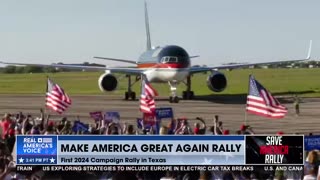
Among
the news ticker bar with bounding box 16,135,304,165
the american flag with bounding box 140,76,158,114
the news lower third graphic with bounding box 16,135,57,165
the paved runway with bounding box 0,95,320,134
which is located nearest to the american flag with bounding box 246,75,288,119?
the american flag with bounding box 140,76,158,114

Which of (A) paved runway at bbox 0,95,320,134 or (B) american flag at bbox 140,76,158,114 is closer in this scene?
(B) american flag at bbox 140,76,158,114

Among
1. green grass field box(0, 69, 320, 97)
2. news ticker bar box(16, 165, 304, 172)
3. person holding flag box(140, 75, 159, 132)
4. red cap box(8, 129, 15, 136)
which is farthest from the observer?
green grass field box(0, 69, 320, 97)

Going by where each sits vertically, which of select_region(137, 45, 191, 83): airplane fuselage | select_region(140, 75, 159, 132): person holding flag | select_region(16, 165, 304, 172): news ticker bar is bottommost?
select_region(16, 165, 304, 172): news ticker bar

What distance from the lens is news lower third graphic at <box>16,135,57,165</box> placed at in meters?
11.4

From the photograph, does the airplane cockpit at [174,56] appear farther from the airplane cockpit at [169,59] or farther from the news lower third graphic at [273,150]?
the news lower third graphic at [273,150]

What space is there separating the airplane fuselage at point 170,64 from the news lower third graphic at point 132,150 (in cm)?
3182

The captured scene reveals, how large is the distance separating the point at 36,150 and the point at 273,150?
3997 millimetres

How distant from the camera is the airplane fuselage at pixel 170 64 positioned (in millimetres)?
43469

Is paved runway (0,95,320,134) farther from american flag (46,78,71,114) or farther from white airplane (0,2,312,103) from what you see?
american flag (46,78,71,114)

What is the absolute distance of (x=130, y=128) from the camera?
49.3 feet

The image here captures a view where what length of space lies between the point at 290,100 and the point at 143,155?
109 ft

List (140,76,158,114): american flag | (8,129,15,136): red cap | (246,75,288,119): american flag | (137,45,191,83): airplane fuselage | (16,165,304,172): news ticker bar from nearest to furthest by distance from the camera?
(16,165,304,172): news ticker bar
(246,75,288,119): american flag
(8,129,15,136): red cap
(140,76,158,114): american flag
(137,45,191,83): airplane fuselage

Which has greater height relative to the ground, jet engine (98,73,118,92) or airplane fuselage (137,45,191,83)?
airplane fuselage (137,45,191,83)

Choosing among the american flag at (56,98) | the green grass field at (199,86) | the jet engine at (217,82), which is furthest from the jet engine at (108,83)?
the american flag at (56,98)
